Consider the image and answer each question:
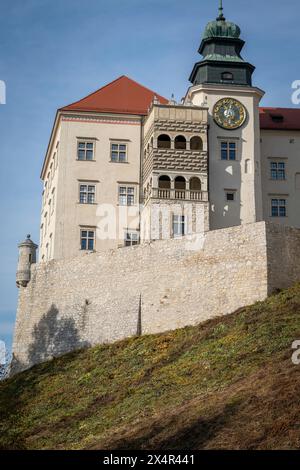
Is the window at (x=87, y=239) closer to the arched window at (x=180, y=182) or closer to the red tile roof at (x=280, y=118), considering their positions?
the arched window at (x=180, y=182)

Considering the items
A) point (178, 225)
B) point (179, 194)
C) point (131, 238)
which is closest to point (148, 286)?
point (178, 225)

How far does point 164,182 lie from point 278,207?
25.7ft

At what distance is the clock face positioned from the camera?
4962 cm

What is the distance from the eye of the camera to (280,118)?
5431 centimetres

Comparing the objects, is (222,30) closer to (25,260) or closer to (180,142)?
(180,142)

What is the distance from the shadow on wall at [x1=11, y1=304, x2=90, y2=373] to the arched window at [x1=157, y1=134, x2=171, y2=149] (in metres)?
12.1

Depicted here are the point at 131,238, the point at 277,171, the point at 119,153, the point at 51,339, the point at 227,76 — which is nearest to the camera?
the point at 51,339

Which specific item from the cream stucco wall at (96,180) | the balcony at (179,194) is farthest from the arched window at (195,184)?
the cream stucco wall at (96,180)

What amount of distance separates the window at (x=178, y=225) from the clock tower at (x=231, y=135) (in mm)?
2053

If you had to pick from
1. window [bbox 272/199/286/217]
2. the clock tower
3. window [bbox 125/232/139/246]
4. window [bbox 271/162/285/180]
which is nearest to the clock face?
the clock tower

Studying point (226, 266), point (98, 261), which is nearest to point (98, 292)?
point (98, 261)

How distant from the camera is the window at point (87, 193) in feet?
161

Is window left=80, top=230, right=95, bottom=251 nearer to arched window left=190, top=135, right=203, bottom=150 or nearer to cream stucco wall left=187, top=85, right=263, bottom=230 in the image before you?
cream stucco wall left=187, top=85, right=263, bottom=230
